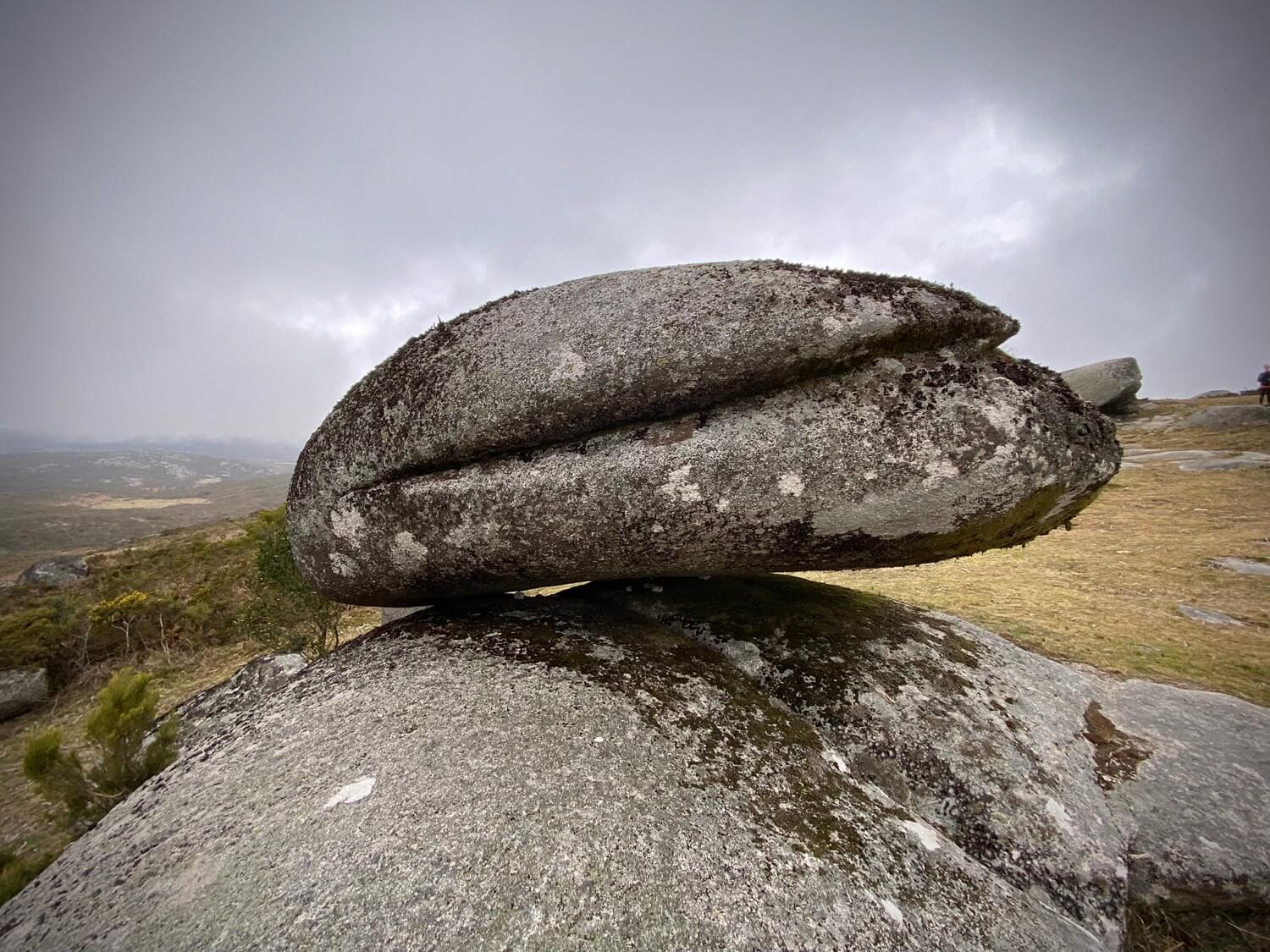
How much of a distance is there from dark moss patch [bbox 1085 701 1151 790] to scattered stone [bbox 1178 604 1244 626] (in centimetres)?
590

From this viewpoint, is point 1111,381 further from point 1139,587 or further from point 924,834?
point 924,834

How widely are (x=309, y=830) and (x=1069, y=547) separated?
17850 millimetres

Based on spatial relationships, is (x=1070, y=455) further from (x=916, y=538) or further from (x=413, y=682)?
(x=413, y=682)

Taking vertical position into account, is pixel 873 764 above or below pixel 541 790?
below

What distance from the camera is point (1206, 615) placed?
29.7ft

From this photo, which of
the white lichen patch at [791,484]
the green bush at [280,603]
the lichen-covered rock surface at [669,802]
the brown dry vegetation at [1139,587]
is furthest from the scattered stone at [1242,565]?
→ the green bush at [280,603]

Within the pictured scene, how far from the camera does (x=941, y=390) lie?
4.21 meters

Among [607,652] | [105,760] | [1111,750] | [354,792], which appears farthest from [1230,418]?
[105,760]

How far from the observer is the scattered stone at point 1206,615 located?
8.76 m

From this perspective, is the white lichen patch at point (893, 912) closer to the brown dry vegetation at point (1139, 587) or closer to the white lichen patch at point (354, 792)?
the white lichen patch at point (354, 792)

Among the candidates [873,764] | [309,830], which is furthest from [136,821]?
[873,764]

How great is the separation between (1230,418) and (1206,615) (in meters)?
31.8

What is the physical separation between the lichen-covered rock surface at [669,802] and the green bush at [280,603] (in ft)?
20.9

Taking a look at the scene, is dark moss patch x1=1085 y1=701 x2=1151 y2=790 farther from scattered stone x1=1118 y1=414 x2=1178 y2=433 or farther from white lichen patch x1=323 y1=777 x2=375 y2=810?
scattered stone x1=1118 y1=414 x2=1178 y2=433
